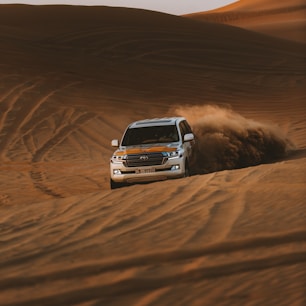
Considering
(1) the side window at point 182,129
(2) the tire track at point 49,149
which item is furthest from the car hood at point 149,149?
(2) the tire track at point 49,149

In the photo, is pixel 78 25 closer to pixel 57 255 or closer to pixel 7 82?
pixel 7 82

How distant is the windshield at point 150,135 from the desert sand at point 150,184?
1297 millimetres

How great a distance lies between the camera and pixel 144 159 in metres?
13.3

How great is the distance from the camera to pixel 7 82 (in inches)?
1326

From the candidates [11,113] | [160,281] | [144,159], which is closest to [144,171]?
[144,159]

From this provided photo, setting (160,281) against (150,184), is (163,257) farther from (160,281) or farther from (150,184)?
(150,184)

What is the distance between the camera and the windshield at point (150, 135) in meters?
14.0

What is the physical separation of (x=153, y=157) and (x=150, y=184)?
1402mm

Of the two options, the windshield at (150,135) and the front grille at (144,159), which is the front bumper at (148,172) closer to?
the front grille at (144,159)

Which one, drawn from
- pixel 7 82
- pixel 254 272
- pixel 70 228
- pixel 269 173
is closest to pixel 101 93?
pixel 7 82

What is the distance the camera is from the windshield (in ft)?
45.8

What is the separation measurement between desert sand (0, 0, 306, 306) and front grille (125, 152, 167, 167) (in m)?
1.00

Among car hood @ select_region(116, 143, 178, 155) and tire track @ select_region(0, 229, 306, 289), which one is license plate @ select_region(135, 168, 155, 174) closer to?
car hood @ select_region(116, 143, 178, 155)

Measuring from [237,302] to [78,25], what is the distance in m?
44.7
